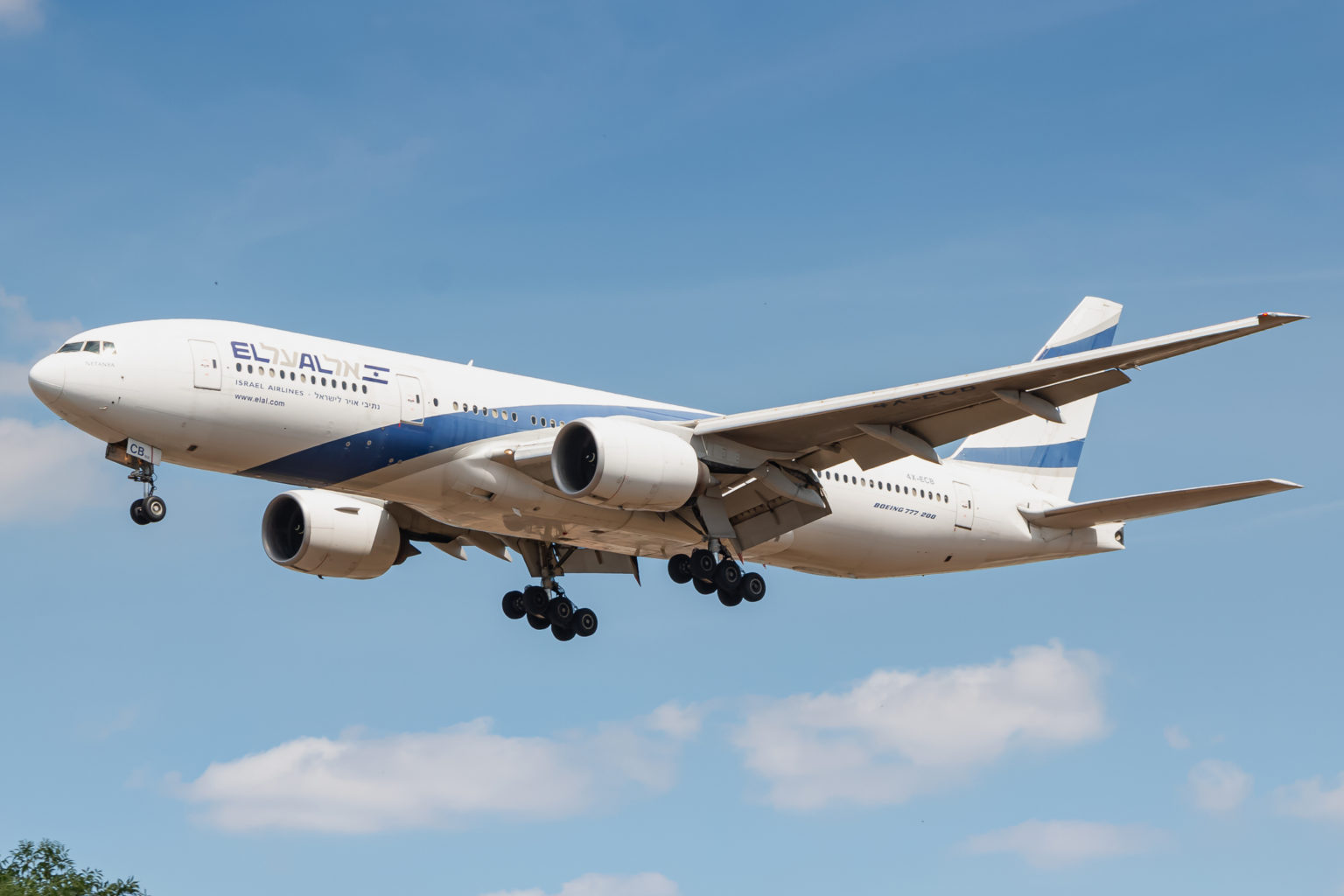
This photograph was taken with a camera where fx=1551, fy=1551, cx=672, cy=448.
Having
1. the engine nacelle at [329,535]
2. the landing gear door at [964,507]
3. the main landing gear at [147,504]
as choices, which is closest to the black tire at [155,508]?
the main landing gear at [147,504]

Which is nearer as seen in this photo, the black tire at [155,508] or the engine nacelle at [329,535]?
the black tire at [155,508]

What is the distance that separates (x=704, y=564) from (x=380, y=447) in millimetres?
7041

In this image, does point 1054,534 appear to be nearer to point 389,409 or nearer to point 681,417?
point 681,417

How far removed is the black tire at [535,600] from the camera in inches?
1371

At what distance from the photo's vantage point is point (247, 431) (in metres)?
27.0

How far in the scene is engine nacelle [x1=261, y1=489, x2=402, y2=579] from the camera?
33094mm

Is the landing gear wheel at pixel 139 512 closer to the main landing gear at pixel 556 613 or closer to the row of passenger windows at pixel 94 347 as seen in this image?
the row of passenger windows at pixel 94 347

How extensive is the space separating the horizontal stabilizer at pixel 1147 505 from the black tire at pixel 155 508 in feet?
63.3

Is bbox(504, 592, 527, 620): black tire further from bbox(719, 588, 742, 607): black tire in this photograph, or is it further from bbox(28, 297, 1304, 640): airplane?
bbox(719, 588, 742, 607): black tire

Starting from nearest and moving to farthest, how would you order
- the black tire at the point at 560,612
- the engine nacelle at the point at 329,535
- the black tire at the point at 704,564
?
the black tire at the point at 704,564 < the engine nacelle at the point at 329,535 < the black tire at the point at 560,612

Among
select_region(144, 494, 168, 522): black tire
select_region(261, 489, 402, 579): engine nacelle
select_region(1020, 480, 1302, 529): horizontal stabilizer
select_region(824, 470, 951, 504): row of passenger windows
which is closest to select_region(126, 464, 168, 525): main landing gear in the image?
select_region(144, 494, 168, 522): black tire

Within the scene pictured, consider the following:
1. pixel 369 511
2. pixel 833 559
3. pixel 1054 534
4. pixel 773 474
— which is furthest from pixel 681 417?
pixel 1054 534

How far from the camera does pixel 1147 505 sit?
32.6 meters

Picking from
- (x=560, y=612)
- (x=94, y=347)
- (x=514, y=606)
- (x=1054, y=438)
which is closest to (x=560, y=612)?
(x=560, y=612)
